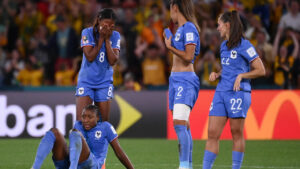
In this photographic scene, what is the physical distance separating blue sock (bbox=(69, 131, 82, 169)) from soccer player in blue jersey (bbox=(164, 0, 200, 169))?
1150 mm

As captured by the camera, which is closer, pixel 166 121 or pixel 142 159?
pixel 142 159

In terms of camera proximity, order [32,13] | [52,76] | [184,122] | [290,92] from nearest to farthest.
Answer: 1. [184,122]
2. [290,92]
3. [52,76]
4. [32,13]

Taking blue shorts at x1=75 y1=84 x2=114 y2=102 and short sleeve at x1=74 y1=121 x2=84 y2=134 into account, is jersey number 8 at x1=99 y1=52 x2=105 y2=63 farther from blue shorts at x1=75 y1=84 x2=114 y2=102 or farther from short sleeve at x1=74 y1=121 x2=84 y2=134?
short sleeve at x1=74 y1=121 x2=84 y2=134

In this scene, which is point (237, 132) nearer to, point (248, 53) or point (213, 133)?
point (213, 133)

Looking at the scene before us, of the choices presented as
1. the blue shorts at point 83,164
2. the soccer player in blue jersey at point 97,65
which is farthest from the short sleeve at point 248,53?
the blue shorts at point 83,164

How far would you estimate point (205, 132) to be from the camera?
12891 millimetres

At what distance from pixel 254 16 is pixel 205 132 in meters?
3.61

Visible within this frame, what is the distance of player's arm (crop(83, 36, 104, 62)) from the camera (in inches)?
288

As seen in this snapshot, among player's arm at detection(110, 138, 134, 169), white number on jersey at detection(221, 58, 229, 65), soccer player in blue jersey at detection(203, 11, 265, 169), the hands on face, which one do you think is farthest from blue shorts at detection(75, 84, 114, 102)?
white number on jersey at detection(221, 58, 229, 65)

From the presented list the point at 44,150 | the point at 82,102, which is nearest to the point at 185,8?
the point at 82,102

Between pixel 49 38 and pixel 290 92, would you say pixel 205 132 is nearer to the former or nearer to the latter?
pixel 290 92

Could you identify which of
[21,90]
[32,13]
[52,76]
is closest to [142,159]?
[21,90]

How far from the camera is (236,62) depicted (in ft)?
22.8

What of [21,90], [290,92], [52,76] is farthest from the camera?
[52,76]
